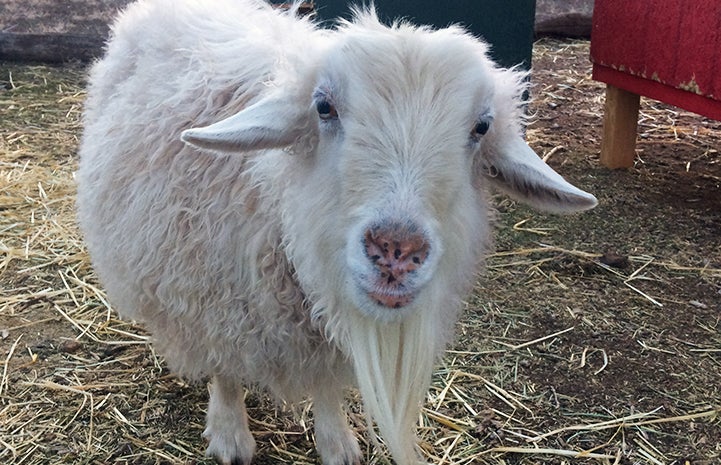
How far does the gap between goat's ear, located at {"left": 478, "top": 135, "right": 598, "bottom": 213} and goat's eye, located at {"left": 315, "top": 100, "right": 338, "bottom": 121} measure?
44cm

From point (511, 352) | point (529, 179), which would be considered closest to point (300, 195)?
point (529, 179)

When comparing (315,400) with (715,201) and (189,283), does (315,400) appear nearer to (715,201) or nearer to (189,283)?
(189,283)

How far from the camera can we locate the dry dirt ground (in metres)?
2.60

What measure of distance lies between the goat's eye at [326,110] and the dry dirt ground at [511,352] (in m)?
1.24

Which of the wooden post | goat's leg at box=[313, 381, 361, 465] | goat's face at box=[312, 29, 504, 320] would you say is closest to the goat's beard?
goat's face at box=[312, 29, 504, 320]

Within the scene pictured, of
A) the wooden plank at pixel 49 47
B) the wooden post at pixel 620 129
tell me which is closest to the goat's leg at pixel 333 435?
the wooden post at pixel 620 129

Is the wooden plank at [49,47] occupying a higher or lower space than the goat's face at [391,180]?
lower

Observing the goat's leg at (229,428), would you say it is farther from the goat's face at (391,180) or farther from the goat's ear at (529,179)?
the goat's ear at (529,179)

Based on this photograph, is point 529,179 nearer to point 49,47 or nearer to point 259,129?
point 259,129

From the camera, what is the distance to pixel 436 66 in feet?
5.47

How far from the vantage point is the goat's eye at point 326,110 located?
5.72 ft

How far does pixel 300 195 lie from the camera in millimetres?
1833

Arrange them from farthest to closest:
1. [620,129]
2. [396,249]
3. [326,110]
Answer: [620,129], [326,110], [396,249]

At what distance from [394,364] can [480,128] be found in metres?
0.62
